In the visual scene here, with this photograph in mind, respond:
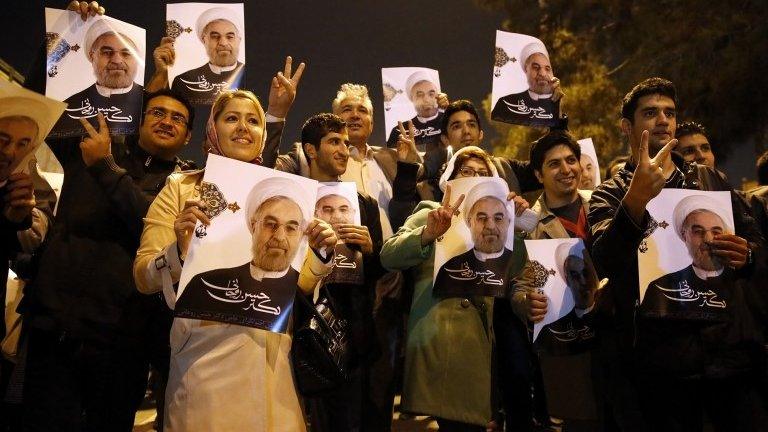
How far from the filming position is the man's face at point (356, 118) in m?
4.91

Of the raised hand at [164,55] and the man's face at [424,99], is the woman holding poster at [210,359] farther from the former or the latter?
the man's face at [424,99]

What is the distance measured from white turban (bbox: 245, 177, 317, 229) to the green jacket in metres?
1.04

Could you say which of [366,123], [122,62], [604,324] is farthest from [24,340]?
[604,324]

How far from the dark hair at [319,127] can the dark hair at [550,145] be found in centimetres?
125

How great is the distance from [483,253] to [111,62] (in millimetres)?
2149

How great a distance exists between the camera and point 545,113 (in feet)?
15.5

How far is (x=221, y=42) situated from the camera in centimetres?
426

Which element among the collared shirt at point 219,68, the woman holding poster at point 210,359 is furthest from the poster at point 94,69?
the woman holding poster at point 210,359

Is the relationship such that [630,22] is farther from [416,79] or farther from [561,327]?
[561,327]

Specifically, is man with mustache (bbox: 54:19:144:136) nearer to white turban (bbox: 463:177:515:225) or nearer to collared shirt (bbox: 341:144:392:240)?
collared shirt (bbox: 341:144:392:240)

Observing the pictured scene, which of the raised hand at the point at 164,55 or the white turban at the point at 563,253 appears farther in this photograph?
the raised hand at the point at 164,55

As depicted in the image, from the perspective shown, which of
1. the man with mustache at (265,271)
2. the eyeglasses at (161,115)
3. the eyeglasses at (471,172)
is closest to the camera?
the man with mustache at (265,271)

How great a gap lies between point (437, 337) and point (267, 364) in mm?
1254

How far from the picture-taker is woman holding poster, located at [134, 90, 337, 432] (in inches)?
95.7
